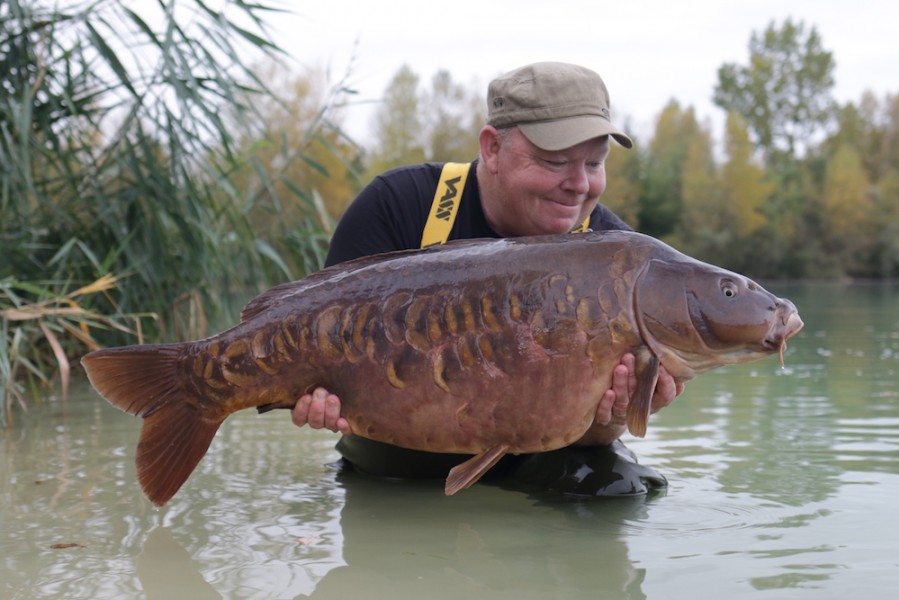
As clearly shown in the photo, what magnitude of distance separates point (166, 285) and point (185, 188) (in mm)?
651

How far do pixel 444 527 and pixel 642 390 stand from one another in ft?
2.49

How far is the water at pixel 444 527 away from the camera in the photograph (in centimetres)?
261

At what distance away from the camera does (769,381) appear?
6906mm

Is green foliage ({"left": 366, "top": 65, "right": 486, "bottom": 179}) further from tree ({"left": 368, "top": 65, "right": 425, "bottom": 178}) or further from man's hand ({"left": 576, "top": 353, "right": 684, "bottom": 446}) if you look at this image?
man's hand ({"left": 576, "top": 353, "right": 684, "bottom": 446})

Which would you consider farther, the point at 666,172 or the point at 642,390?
the point at 666,172

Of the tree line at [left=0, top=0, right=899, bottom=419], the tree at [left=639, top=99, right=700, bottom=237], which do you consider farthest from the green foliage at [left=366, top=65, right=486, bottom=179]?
the tree line at [left=0, top=0, right=899, bottom=419]

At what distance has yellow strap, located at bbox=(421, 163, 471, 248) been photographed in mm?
3715

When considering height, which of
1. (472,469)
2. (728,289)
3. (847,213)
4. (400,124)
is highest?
(400,124)

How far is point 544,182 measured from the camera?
3.51 metres

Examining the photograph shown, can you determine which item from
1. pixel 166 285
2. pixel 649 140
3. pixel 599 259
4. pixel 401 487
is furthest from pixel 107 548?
pixel 649 140

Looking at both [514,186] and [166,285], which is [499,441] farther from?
[166,285]

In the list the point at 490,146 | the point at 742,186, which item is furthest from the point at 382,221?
the point at 742,186

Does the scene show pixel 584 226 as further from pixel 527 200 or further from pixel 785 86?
pixel 785 86

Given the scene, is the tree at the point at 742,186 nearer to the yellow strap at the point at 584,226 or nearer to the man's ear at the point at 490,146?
the yellow strap at the point at 584,226
